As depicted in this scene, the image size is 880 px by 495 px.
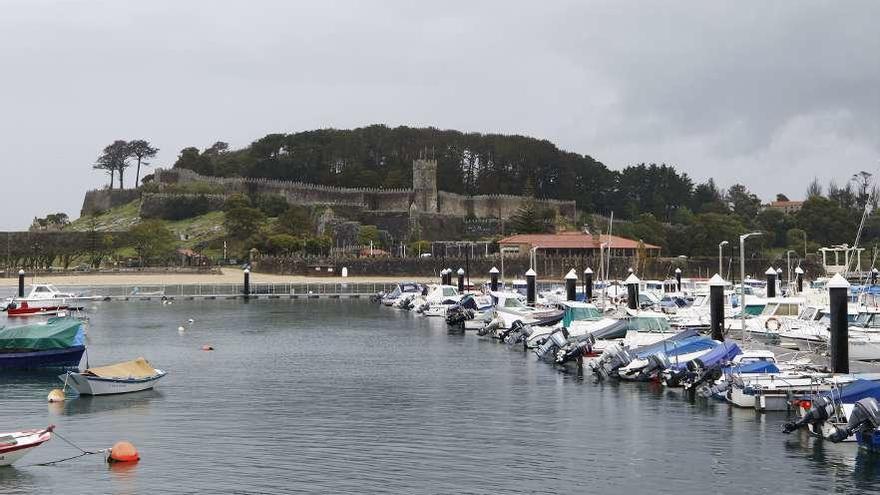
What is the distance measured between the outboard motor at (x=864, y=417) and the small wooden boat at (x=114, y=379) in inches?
928

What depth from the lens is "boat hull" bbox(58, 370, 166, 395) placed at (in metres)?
38.7

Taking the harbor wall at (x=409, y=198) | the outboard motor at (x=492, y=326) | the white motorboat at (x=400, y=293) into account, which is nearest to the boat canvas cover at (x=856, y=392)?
the outboard motor at (x=492, y=326)

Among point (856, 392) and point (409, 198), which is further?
point (409, 198)

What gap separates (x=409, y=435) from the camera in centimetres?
3228

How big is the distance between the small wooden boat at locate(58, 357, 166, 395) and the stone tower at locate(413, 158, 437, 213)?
115521 mm

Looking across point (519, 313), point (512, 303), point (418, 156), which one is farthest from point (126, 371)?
point (418, 156)

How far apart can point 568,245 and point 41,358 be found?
8678cm

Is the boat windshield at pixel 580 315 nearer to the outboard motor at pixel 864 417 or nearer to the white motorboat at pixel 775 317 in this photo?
the white motorboat at pixel 775 317

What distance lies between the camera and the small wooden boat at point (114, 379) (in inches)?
1526

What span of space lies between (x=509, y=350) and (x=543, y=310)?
9496mm

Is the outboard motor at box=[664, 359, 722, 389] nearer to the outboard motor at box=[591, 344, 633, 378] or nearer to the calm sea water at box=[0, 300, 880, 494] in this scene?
the calm sea water at box=[0, 300, 880, 494]

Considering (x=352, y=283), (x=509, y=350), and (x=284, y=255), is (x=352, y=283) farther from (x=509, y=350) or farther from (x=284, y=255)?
(x=509, y=350)

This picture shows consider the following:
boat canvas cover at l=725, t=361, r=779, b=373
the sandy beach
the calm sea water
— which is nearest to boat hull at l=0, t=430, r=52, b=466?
the calm sea water

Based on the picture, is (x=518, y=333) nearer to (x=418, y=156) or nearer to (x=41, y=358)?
(x=41, y=358)
